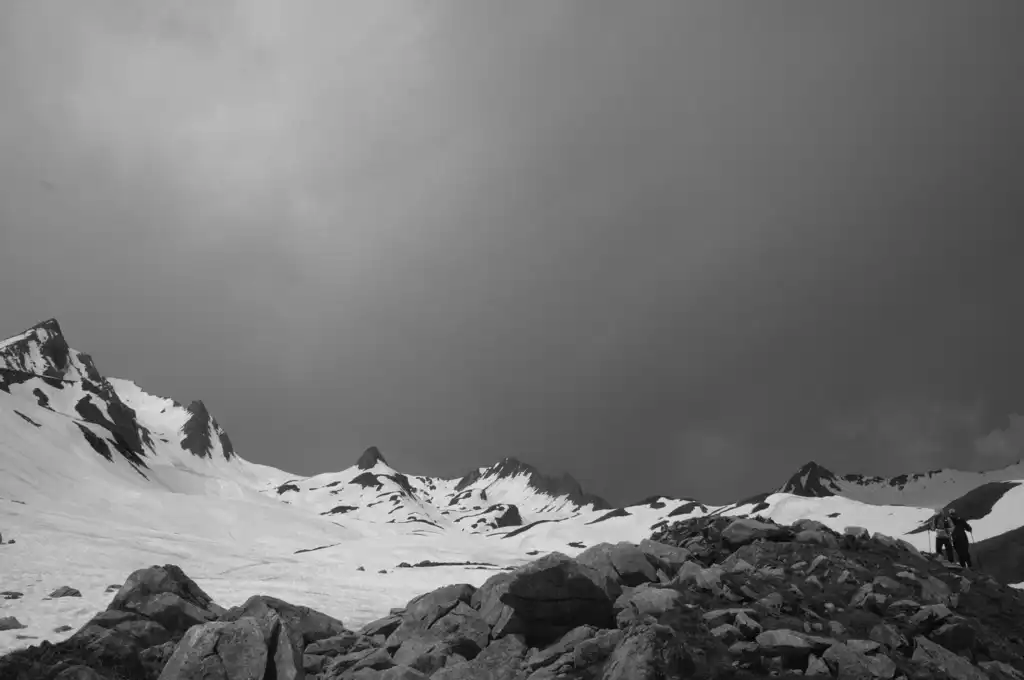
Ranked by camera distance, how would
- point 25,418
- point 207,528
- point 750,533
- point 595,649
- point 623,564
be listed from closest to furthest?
point 595,649 → point 623,564 → point 750,533 → point 207,528 → point 25,418

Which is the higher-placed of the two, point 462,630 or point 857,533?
point 857,533

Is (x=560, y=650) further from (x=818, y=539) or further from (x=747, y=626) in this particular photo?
(x=818, y=539)

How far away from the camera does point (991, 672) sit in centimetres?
1379

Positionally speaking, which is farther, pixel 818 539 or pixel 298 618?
pixel 818 539

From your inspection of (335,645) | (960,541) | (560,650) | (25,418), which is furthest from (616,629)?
(25,418)

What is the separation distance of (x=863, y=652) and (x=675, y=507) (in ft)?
573

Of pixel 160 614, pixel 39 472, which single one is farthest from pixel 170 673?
pixel 39 472

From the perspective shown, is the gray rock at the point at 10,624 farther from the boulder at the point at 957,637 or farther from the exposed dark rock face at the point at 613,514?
the exposed dark rock face at the point at 613,514

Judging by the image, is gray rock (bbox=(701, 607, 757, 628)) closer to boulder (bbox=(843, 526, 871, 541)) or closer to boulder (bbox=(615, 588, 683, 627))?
boulder (bbox=(615, 588, 683, 627))

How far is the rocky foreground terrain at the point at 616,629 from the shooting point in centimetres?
1311

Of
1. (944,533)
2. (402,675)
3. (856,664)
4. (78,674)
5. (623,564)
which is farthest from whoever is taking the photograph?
(944,533)

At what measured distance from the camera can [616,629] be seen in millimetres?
14664

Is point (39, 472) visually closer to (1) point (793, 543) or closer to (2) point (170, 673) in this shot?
(2) point (170, 673)

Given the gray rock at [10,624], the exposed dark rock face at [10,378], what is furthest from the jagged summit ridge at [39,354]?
the gray rock at [10,624]
